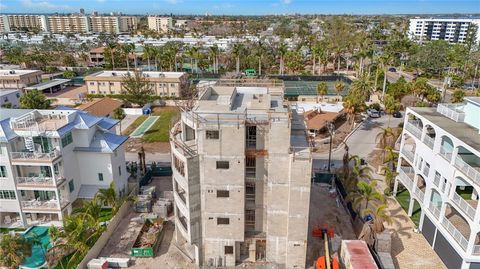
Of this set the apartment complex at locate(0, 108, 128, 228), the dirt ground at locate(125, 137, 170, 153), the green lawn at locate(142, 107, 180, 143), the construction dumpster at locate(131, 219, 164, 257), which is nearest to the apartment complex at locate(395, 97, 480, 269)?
the construction dumpster at locate(131, 219, 164, 257)

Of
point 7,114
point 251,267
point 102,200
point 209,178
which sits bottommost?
point 251,267

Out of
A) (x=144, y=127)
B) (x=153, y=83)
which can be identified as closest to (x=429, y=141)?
(x=144, y=127)

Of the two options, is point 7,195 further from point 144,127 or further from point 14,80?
point 14,80

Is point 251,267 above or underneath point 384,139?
underneath

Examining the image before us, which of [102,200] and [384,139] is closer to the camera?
[102,200]

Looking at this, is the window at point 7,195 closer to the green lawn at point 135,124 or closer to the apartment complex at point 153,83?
the green lawn at point 135,124

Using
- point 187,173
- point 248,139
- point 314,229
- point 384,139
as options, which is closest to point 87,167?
point 187,173

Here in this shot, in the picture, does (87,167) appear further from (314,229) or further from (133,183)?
(314,229)

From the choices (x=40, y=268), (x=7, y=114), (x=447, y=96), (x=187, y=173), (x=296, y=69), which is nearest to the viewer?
(x=187, y=173)
